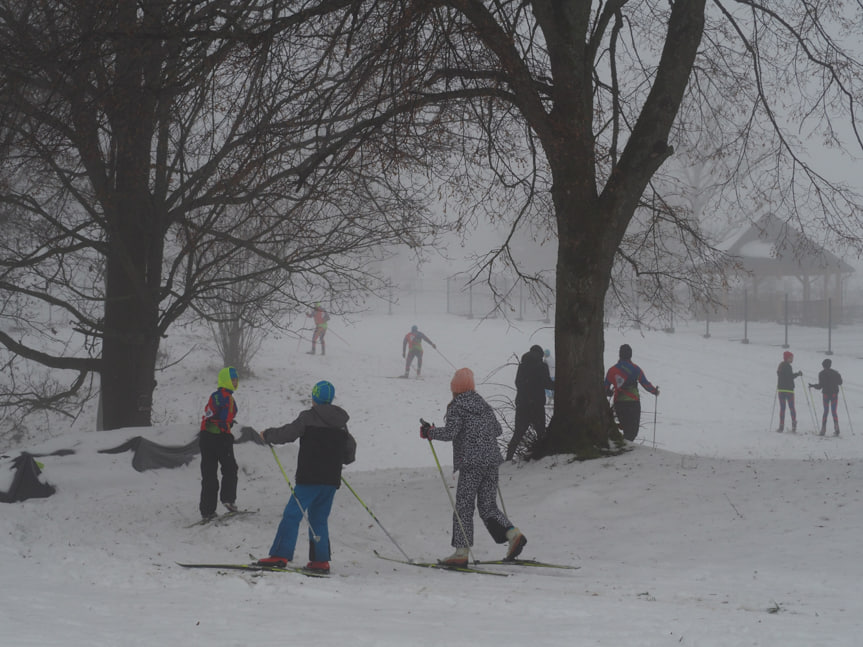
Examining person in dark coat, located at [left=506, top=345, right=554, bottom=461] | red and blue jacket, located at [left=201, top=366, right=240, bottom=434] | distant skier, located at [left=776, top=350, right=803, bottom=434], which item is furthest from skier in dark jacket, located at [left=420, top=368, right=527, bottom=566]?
distant skier, located at [left=776, top=350, right=803, bottom=434]

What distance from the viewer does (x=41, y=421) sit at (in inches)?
739

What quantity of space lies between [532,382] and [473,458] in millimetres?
4456

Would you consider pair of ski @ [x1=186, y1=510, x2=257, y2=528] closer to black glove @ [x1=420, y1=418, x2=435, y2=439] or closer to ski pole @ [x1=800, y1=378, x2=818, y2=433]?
black glove @ [x1=420, y1=418, x2=435, y2=439]

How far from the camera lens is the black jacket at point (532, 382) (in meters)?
10.5

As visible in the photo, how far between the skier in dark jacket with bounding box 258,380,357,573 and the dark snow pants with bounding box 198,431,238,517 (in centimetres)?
189

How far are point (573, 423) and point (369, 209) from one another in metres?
5.02

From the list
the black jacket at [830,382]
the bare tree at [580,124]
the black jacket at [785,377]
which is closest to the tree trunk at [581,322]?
the bare tree at [580,124]

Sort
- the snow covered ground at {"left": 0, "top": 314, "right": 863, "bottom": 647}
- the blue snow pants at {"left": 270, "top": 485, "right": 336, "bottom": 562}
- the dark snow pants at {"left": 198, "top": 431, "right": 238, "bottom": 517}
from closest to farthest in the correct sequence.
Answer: the snow covered ground at {"left": 0, "top": 314, "right": 863, "bottom": 647} → the blue snow pants at {"left": 270, "top": 485, "right": 336, "bottom": 562} → the dark snow pants at {"left": 198, "top": 431, "right": 238, "bottom": 517}

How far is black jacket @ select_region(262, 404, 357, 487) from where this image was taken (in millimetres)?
6191

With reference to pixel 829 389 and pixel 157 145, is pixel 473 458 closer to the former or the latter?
pixel 157 145

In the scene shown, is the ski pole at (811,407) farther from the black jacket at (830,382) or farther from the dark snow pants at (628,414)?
the dark snow pants at (628,414)

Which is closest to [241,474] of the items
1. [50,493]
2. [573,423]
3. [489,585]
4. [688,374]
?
[50,493]

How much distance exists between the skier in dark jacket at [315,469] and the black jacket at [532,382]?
4551 mm

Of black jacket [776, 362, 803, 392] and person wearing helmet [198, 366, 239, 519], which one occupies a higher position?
black jacket [776, 362, 803, 392]
